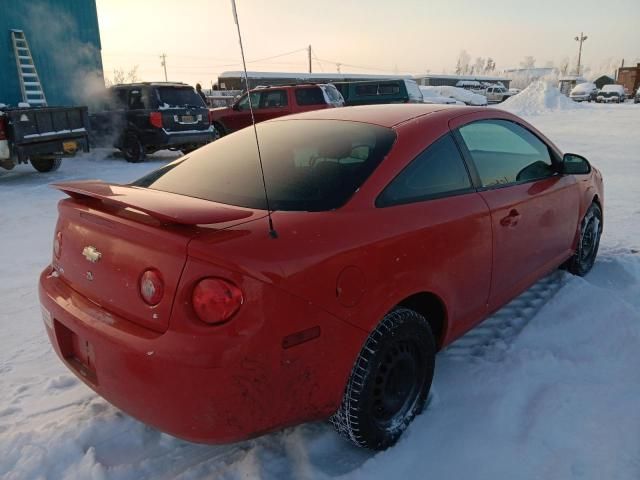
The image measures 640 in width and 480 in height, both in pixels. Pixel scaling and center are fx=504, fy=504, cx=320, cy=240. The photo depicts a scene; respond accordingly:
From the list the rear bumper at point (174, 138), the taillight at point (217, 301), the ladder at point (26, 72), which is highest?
the ladder at point (26, 72)

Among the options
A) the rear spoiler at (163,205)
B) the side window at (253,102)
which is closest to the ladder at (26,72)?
the side window at (253,102)

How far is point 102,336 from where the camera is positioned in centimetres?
192

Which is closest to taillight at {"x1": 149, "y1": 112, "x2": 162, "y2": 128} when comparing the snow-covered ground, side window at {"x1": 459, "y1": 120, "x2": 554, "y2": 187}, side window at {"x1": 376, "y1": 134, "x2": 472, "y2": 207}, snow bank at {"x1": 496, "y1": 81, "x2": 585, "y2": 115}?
the snow-covered ground

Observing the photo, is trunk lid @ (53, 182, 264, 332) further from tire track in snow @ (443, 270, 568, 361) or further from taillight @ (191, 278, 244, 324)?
tire track in snow @ (443, 270, 568, 361)

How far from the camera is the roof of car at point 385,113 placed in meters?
2.71

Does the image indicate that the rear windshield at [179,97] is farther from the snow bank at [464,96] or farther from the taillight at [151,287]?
the snow bank at [464,96]

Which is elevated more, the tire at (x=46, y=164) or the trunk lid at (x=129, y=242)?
the trunk lid at (x=129, y=242)

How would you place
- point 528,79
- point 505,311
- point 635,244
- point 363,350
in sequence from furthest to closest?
point 528,79 < point 635,244 < point 505,311 < point 363,350

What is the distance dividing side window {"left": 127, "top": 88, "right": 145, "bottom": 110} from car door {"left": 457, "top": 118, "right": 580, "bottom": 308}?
9.31 meters

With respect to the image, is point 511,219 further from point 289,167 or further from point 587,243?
point 587,243

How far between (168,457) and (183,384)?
707 mm

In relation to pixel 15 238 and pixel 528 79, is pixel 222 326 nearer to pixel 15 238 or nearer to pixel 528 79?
pixel 15 238

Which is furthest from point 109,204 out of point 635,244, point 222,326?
point 635,244

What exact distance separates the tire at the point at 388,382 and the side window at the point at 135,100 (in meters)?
10.1
